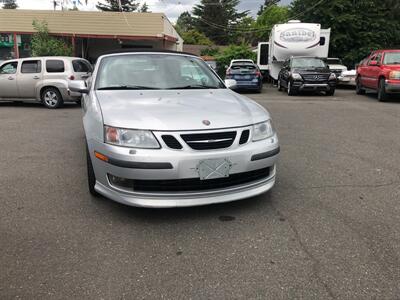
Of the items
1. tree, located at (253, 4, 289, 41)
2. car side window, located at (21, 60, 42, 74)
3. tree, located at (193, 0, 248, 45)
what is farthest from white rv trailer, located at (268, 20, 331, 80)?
tree, located at (193, 0, 248, 45)

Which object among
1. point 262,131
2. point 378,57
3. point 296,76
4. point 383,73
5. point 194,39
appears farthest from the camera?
point 194,39

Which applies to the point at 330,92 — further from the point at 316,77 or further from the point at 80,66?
the point at 80,66

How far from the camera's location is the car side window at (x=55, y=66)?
12248 mm

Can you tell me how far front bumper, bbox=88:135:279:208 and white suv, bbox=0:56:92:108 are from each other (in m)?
8.95

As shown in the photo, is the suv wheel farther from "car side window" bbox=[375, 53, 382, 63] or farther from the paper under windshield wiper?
the paper under windshield wiper

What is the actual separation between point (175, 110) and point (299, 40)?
16.6 meters

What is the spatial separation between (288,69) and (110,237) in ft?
48.1

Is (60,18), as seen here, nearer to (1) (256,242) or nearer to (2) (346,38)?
(2) (346,38)

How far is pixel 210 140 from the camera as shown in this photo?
3.65 meters

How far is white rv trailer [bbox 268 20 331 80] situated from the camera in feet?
62.2

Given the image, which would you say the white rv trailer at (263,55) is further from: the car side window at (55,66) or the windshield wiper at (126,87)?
the windshield wiper at (126,87)

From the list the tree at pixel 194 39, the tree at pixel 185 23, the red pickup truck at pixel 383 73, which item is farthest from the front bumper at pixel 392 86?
the tree at pixel 185 23

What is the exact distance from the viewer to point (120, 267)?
3.04 meters

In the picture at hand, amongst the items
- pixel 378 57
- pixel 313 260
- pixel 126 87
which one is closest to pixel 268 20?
pixel 378 57
